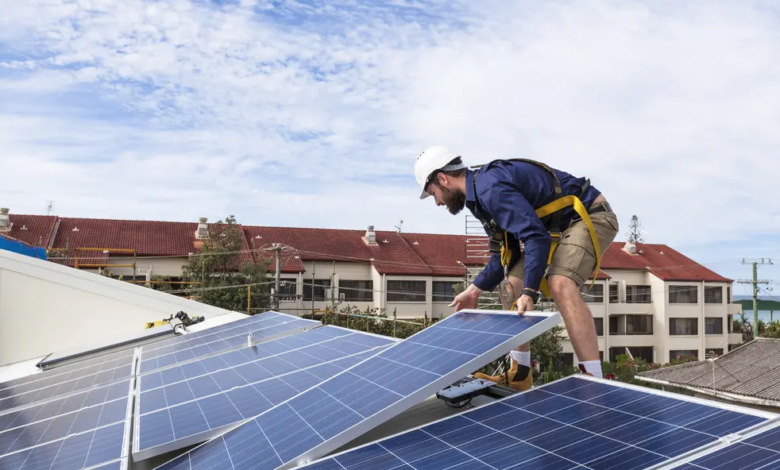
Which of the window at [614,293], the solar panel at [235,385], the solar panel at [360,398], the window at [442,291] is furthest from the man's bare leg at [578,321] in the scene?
the window at [614,293]

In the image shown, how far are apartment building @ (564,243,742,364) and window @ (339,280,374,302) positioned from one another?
17453 mm

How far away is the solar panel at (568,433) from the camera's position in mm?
2199

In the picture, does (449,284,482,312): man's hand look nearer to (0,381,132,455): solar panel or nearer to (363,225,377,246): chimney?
(0,381,132,455): solar panel

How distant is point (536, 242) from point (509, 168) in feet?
2.01

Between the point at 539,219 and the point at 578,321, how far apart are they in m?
0.68

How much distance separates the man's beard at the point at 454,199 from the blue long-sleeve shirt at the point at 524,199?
0.11 m

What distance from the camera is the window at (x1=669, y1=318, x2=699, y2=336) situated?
51.8 metres

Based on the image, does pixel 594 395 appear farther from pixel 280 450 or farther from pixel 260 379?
pixel 260 379

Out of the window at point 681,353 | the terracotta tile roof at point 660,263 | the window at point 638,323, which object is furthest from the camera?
the window at point 681,353

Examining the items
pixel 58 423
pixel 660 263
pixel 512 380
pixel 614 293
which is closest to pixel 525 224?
pixel 512 380

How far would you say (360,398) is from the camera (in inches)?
123

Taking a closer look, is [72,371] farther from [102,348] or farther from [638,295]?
[638,295]

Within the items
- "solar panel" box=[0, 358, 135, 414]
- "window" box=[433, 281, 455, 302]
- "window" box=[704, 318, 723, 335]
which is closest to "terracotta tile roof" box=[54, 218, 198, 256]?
"window" box=[433, 281, 455, 302]

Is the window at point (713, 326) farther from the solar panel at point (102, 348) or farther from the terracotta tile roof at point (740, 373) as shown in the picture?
the solar panel at point (102, 348)
